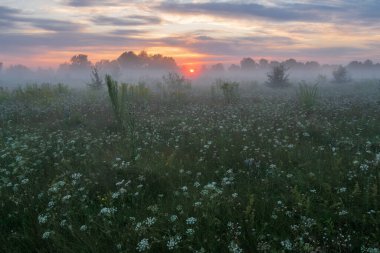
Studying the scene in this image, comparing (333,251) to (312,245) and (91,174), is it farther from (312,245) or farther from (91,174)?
(91,174)

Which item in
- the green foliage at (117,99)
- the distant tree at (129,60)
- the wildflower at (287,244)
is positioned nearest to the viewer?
the wildflower at (287,244)

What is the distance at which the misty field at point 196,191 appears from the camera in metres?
5.04

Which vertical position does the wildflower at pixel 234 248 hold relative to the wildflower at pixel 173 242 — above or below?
above

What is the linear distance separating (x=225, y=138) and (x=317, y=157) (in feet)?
10.4

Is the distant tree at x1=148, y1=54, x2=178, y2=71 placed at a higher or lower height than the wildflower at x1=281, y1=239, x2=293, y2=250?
higher

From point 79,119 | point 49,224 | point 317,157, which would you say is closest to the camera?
point 49,224

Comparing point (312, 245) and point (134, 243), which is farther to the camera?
point (134, 243)

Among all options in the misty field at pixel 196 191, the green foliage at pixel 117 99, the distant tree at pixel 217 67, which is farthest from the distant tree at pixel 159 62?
the green foliage at pixel 117 99

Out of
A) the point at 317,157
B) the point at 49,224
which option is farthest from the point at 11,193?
the point at 317,157

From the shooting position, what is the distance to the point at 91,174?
26.2ft

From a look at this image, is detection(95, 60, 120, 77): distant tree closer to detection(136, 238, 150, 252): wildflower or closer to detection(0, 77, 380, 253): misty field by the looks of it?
detection(0, 77, 380, 253): misty field

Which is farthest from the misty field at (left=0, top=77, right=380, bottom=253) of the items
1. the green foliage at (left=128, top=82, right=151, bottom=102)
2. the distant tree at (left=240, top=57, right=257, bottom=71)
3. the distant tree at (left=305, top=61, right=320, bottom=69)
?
the distant tree at (left=305, top=61, right=320, bottom=69)

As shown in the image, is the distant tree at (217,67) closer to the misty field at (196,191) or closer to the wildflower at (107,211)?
the misty field at (196,191)

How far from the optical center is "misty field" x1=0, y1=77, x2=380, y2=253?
5.04 metres
